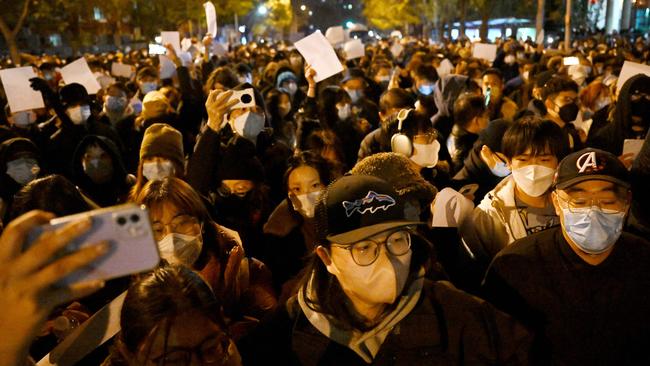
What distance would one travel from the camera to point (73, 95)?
6785mm

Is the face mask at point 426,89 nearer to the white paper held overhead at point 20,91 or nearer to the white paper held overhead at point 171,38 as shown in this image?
the white paper held overhead at point 171,38

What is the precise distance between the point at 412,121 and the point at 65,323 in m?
2.97

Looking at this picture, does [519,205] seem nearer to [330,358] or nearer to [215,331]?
[330,358]

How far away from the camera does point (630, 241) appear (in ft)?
9.05

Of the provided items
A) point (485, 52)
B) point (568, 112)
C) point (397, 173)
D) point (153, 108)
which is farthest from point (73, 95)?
point (485, 52)

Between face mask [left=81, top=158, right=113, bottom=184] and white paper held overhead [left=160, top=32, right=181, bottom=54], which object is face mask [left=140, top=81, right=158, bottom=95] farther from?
face mask [left=81, top=158, right=113, bottom=184]

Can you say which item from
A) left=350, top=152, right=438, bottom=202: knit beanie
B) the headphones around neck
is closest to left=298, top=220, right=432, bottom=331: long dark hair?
left=350, top=152, right=438, bottom=202: knit beanie

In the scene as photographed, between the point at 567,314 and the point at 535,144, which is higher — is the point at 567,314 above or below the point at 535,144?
below

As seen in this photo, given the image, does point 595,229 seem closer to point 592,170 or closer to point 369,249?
point 592,170

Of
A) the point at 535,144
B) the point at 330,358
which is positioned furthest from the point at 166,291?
the point at 535,144

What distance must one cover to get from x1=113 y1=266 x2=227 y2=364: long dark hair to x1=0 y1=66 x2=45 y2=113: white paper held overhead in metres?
6.12

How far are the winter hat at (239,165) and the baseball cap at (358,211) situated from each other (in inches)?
96.0

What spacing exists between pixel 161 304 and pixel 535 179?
7.35 feet

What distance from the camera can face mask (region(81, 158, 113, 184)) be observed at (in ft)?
17.0
